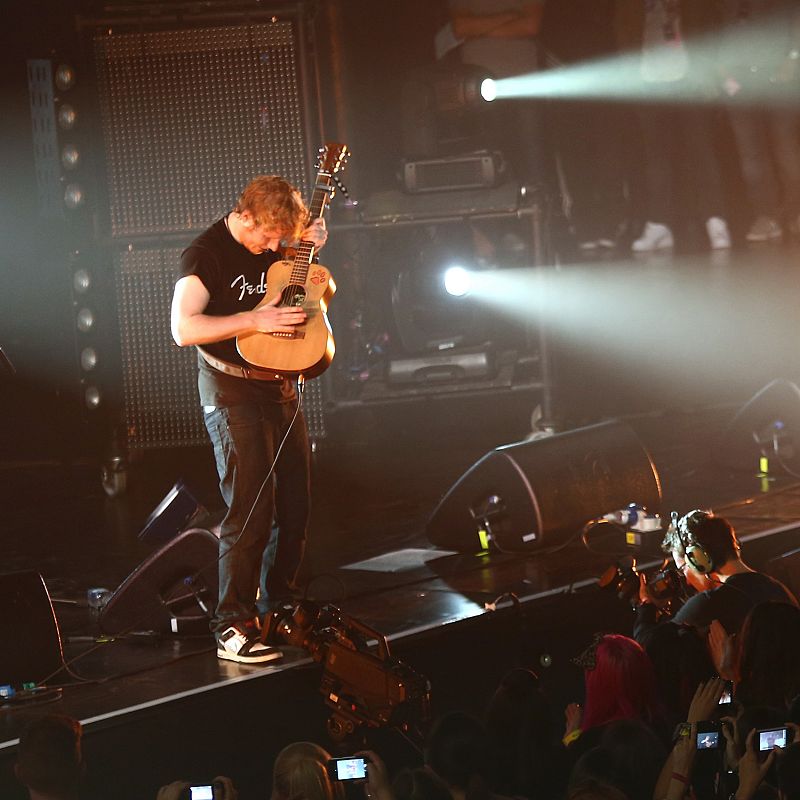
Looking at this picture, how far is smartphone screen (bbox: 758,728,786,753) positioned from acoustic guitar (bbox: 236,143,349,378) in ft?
6.07

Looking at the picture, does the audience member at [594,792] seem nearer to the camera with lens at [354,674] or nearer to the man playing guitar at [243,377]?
the camera with lens at [354,674]

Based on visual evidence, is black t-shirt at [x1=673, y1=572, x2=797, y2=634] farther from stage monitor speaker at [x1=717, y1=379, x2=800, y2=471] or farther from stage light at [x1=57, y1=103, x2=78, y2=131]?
stage light at [x1=57, y1=103, x2=78, y2=131]

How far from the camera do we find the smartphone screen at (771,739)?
2898 mm

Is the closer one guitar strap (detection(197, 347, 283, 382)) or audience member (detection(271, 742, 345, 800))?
audience member (detection(271, 742, 345, 800))

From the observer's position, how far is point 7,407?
797 centimetres

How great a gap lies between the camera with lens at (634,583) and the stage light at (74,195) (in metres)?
3.83

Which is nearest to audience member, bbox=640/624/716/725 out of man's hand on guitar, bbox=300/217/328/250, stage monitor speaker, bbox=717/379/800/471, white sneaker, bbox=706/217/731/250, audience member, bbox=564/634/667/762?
audience member, bbox=564/634/667/762

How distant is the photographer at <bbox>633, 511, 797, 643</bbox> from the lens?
3.80 m

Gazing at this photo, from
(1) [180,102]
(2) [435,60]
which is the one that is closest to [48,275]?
(1) [180,102]

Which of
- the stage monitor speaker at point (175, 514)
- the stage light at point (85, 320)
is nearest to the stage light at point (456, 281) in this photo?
the stage light at point (85, 320)

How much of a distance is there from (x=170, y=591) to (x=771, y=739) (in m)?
2.32

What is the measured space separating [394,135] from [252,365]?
470 cm

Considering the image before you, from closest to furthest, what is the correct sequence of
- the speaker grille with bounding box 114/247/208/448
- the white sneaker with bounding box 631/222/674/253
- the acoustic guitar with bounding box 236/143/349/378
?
the acoustic guitar with bounding box 236/143/349/378 → the speaker grille with bounding box 114/247/208/448 → the white sneaker with bounding box 631/222/674/253

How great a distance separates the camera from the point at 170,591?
4.63 metres
